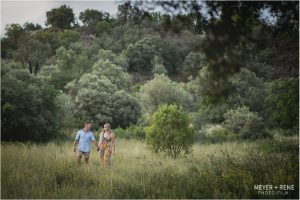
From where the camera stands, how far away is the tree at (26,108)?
18.2m

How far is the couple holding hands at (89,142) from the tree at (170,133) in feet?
12.3

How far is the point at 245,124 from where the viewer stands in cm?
2786

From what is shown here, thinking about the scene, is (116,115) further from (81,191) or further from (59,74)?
(81,191)

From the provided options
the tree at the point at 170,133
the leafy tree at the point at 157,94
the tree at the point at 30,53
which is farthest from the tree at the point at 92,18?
the tree at the point at 170,133

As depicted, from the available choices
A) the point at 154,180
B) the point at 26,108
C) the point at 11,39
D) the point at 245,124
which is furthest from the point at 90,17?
the point at 154,180

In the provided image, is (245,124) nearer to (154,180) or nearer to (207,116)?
(207,116)

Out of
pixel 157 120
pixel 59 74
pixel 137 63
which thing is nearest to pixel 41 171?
pixel 157 120

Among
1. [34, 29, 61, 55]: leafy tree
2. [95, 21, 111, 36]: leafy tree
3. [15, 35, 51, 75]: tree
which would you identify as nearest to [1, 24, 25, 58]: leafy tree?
[15, 35, 51, 75]: tree

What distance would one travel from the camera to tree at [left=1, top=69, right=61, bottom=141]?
1820 cm

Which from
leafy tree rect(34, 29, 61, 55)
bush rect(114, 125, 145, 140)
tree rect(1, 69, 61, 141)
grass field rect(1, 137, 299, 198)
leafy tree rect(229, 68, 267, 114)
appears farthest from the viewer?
leafy tree rect(34, 29, 61, 55)

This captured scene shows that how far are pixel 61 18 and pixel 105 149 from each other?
87270 mm

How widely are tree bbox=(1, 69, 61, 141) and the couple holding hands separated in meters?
5.83

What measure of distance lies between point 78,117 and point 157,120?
14.3 m

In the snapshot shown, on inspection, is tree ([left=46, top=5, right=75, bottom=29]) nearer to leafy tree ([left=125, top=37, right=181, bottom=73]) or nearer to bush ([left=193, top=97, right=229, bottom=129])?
leafy tree ([left=125, top=37, right=181, bottom=73])
